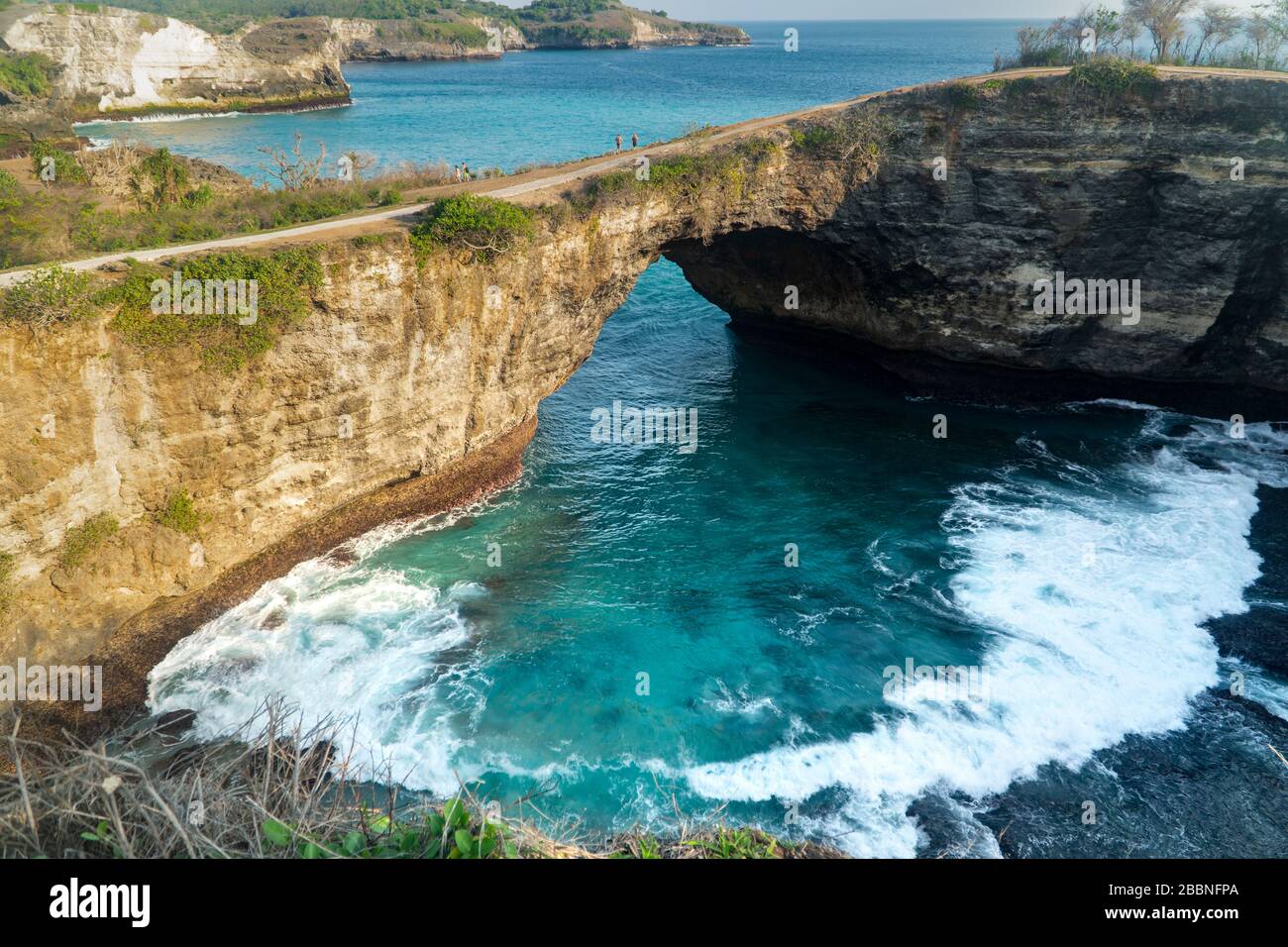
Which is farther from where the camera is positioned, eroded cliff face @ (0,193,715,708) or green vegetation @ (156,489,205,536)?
green vegetation @ (156,489,205,536)

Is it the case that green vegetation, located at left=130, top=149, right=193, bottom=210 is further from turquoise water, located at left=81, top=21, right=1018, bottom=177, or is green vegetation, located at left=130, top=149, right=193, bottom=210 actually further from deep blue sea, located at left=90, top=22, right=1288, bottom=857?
turquoise water, located at left=81, top=21, right=1018, bottom=177

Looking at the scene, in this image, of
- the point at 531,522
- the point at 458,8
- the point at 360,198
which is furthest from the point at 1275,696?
the point at 458,8

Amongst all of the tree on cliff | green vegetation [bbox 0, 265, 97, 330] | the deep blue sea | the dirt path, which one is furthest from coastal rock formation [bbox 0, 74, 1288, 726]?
the tree on cliff

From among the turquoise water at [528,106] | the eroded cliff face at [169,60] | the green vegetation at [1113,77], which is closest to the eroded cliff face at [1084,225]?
the green vegetation at [1113,77]

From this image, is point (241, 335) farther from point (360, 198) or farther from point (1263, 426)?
point (1263, 426)

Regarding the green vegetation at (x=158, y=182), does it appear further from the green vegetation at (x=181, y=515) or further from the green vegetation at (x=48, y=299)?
the green vegetation at (x=181, y=515)

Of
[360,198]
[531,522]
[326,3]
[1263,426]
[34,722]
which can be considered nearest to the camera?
[34,722]
